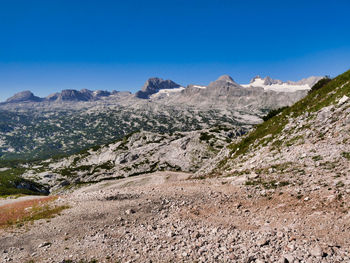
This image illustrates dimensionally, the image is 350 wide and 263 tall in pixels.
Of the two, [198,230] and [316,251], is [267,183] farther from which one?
[316,251]

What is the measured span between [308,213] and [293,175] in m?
6.77

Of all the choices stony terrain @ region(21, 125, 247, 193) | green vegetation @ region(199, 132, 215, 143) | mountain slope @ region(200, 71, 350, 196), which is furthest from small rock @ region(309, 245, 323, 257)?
green vegetation @ region(199, 132, 215, 143)

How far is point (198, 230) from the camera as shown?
15.1m

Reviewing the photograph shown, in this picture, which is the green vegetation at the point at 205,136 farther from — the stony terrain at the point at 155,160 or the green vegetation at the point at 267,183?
the green vegetation at the point at 267,183

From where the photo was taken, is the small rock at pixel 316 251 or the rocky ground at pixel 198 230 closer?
the small rock at pixel 316 251

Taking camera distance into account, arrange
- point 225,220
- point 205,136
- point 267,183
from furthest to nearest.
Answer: point 205,136 < point 267,183 < point 225,220

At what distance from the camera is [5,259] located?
14.4 metres

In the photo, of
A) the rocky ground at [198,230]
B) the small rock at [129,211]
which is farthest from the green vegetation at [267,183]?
the small rock at [129,211]

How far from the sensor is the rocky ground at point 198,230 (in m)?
11.5

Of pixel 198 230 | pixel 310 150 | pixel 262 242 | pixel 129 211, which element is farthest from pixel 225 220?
pixel 310 150

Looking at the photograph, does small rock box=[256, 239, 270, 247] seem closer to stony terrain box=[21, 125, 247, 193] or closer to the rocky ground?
the rocky ground

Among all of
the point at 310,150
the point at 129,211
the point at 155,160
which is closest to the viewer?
the point at 129,211

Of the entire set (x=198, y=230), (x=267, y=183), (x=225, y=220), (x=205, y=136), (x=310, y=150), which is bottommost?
(x=205, y=136)

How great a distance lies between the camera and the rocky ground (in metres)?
11.5
